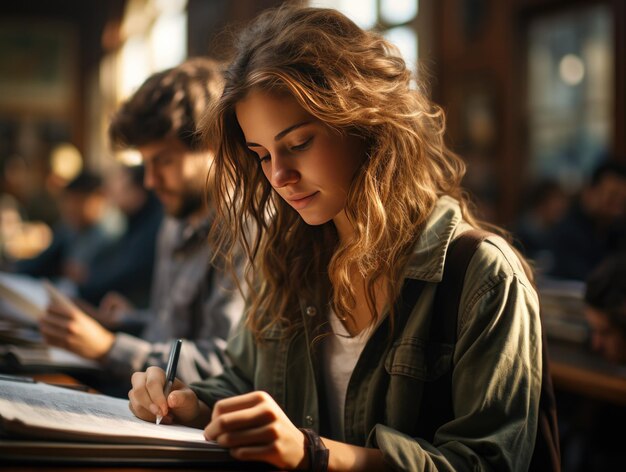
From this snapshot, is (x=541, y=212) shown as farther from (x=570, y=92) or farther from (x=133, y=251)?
(x=133, y=251)

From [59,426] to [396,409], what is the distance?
1.75 ft

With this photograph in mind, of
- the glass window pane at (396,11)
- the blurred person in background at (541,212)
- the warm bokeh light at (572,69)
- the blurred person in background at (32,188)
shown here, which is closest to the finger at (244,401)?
the blurred person in background at (541,212)

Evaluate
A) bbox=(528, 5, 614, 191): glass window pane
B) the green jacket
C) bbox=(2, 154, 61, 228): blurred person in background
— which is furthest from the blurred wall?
bbox=(2, 154, 61, 228): blurred person in background

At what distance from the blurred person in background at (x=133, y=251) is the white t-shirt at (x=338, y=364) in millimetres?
2719

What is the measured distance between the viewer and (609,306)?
2145mm

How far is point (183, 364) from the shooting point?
179cm

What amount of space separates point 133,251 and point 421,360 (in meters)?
3.22

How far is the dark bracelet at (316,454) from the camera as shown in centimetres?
107

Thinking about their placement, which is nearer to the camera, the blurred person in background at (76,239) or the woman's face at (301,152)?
the woman's face at (301,152)

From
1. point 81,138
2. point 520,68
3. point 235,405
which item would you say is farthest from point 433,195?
point 81,138

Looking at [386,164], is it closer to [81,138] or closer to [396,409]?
[396,409]

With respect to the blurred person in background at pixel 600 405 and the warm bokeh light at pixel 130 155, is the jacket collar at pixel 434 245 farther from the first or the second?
the warm bokeh light at pixel 130 155

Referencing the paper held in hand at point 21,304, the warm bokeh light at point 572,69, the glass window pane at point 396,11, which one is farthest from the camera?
the glass window pane at point 396,11

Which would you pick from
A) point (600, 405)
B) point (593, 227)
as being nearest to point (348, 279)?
point (600, 405)
